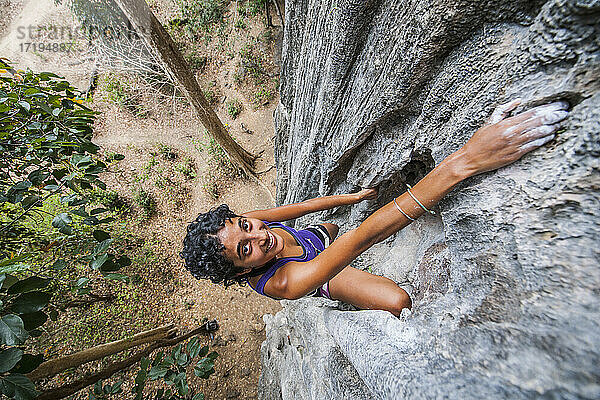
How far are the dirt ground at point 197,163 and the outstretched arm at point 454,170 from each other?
13.6 ft

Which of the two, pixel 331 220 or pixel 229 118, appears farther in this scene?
pixel 229 118

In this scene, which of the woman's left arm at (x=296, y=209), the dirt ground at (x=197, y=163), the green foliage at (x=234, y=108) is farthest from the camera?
the green foliage at (x=234, y=108)

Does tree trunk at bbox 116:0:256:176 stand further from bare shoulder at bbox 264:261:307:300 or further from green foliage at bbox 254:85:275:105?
bare shoulder at bbox 264:261:307:300

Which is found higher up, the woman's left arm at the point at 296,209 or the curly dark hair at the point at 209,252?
the curly dark hair at the point at 209,252

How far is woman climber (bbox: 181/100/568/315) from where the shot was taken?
40.8 inches

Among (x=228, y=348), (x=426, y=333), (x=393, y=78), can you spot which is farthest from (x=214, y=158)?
(x=426, y=333)

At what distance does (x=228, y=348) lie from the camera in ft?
17.1

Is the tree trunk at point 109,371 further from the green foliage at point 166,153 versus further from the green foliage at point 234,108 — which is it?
the green foliage at point 234,108

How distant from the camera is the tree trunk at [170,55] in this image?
396 centimetres

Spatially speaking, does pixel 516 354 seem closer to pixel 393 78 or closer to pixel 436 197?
pixel 436 197

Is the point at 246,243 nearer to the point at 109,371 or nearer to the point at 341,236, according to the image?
the point at 341,236

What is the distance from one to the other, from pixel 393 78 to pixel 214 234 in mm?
1476

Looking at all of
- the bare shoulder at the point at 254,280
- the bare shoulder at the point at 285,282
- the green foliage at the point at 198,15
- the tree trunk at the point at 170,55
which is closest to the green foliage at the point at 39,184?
the bare shoulder at the point at 254,280

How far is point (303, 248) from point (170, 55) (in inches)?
156
